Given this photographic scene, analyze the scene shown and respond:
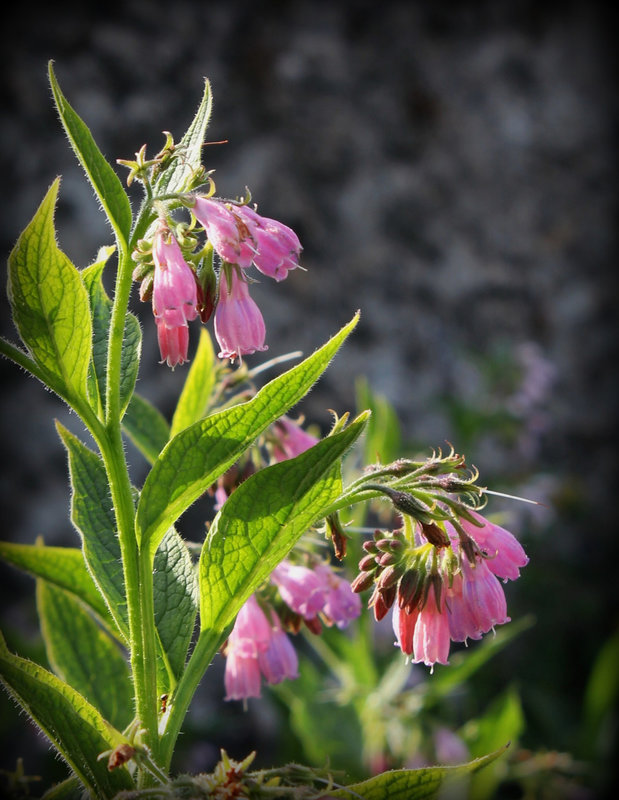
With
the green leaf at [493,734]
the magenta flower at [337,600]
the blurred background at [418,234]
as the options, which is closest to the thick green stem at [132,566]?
the magenta flower at [337,600]

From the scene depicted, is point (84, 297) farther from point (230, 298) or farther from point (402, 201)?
point (402, 201)

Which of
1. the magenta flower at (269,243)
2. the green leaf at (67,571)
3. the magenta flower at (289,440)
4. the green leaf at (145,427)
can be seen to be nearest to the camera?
the magenta flower at (269,243)

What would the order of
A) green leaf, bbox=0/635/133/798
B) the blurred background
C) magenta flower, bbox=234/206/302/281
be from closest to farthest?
1. green leaf, bbox=0/635/133/798
2. magenta flower, bbox=234/206/302/281
3. the blurred background

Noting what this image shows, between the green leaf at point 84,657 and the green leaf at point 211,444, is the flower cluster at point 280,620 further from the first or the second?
the green leaf at point 211,444

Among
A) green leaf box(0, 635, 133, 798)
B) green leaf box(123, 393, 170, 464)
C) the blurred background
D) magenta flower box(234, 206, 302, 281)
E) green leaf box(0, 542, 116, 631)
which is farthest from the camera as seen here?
the blurred background

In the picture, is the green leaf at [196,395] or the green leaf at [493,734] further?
the green leaf at [493,734]

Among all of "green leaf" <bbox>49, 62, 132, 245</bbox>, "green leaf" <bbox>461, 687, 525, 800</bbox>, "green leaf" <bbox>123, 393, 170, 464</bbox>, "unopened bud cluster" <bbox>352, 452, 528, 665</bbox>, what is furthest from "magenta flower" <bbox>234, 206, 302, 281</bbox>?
"green leaf" <bbox>461, 687, 525, 800</bbox>

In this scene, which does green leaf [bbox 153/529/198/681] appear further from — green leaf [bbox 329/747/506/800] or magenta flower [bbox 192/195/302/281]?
magenta flower [bbox 192/195/302/281]
